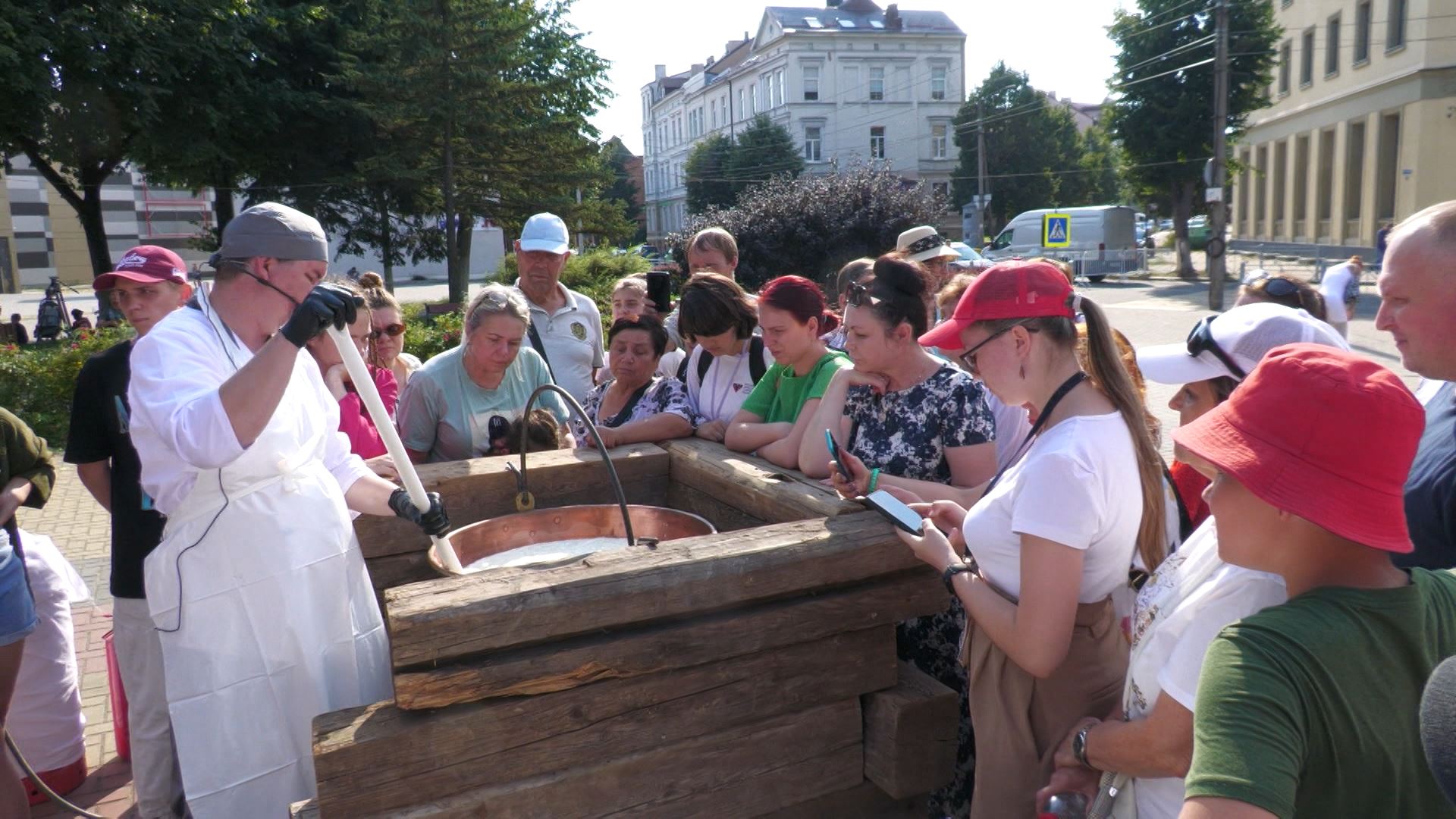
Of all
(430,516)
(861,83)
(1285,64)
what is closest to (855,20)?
(861,83)

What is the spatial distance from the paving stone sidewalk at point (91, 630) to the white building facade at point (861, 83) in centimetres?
5558

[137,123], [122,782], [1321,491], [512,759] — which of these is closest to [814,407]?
[512,759]

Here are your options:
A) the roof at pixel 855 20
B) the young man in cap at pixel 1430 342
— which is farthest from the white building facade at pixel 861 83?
the young man in cap at pixel 1430 342

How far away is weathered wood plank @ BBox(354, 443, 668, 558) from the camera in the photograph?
2855 millimetres

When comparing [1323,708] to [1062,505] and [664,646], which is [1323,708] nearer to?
[1062,505]

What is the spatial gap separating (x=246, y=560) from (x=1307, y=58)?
4339cm

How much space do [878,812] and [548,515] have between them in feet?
3.82

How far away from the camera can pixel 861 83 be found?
209 feet

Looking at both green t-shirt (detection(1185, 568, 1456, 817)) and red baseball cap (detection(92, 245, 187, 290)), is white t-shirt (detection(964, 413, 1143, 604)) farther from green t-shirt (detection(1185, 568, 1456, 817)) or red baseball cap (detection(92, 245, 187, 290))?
red baseball cap (detection(92, 245, 187, 290))

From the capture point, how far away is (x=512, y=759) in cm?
179

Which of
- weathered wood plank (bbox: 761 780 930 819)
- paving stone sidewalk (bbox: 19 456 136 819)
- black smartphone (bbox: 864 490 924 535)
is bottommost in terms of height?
paving stone sidewalk (bbox: 19 456 136 819)

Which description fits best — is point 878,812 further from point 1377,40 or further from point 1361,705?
point 1377,40

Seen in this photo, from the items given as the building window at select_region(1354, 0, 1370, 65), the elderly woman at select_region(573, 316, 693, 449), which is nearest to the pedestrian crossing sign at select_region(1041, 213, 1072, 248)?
the building window at select_region(1354, 0, 1370, 65)

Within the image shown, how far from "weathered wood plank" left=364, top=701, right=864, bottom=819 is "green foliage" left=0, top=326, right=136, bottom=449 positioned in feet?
33.3
